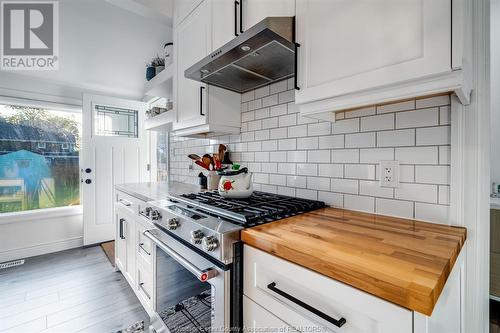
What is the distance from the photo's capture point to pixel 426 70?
0.70 metres

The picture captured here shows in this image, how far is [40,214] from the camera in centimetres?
300

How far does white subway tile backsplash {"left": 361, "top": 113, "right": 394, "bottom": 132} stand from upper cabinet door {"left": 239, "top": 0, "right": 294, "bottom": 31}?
597 mm

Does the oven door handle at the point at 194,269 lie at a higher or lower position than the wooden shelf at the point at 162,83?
lower

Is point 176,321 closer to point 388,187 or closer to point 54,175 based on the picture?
point 388,187

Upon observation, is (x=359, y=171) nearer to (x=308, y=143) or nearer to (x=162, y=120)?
(x=308, y=143)

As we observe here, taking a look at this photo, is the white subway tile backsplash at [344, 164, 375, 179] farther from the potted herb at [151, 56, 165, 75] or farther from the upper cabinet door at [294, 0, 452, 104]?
the potted herb at [151, 56, 165, 75]

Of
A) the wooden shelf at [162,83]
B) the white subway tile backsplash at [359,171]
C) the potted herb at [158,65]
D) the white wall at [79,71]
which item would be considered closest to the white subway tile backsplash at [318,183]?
the white subway tile backsplash at [359,171]

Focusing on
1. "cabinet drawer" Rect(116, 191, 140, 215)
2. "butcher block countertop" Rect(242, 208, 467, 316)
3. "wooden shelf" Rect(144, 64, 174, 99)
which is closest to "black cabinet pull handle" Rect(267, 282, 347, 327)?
"butcher block countertop" Rect(242, 208, 467, 316)

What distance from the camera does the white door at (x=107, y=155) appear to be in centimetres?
313

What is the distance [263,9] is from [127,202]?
5.84ft

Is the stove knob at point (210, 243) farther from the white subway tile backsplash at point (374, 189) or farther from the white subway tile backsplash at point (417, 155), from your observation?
the white subway tile backsplash at point (417, 155)

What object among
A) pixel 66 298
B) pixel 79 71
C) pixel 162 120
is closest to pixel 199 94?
pixel 162 120

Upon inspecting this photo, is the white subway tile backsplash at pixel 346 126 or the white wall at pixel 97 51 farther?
the white wall at pixel 97 51

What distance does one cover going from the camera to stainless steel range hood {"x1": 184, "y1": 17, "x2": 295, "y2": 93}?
3.32 ft
